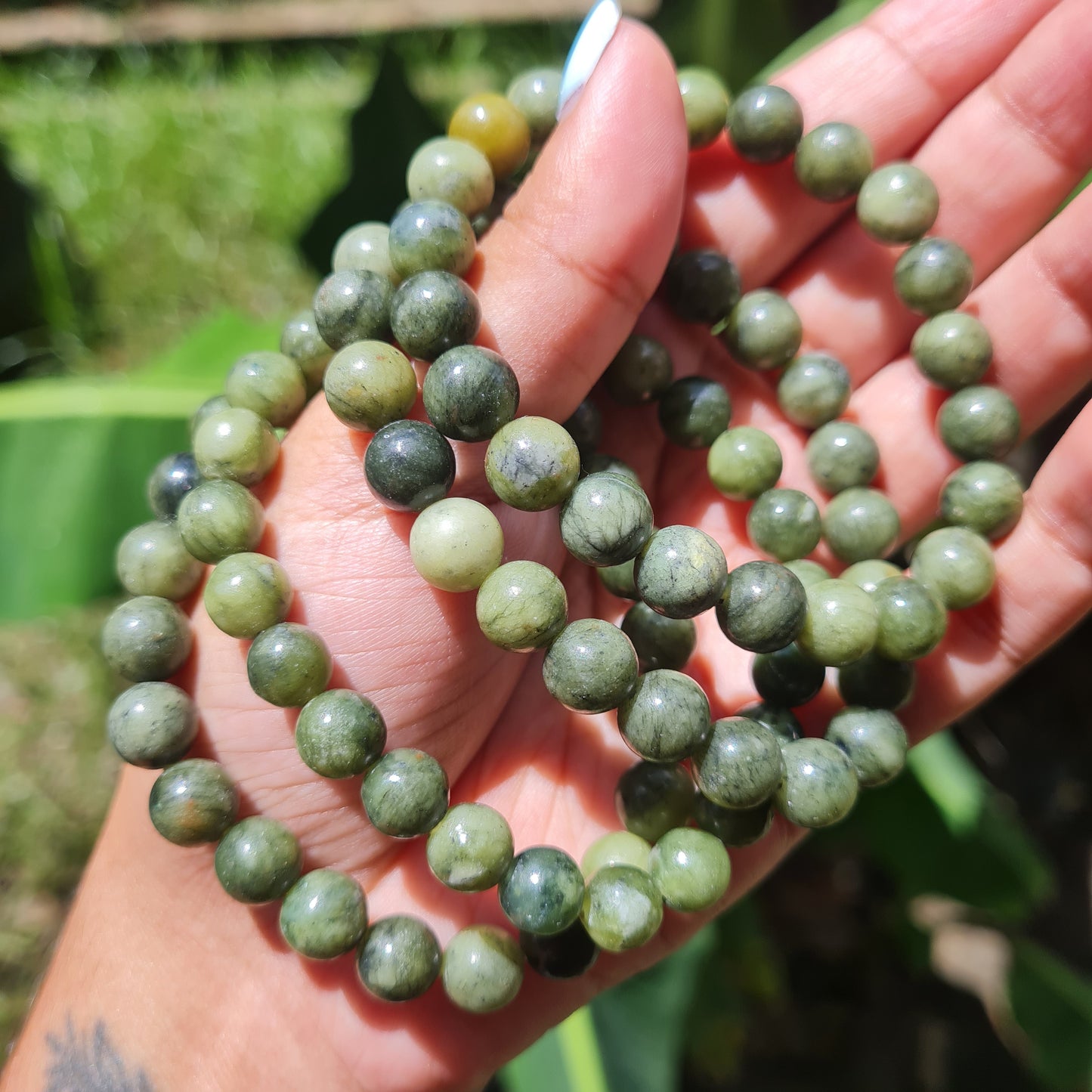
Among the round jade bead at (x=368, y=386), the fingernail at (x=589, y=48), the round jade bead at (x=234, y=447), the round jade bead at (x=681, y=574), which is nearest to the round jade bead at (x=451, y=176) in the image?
the fingernail at (x=589, y=48)

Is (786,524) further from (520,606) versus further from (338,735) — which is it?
(338,735)

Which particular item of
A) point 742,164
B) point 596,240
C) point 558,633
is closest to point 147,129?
point 742,164

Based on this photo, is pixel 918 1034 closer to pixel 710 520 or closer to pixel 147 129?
pixel 710 520

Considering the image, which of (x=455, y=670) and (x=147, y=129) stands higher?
(x=147, y=129)

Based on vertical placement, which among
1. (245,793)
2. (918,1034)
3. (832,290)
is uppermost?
(832,290)

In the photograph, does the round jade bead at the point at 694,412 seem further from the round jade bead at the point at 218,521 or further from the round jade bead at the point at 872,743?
the round jade bead at the point at 218,521

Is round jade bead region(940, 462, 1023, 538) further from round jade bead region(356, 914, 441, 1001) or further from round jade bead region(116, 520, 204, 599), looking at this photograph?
round jade bead region(116, 520, 204, 599)
